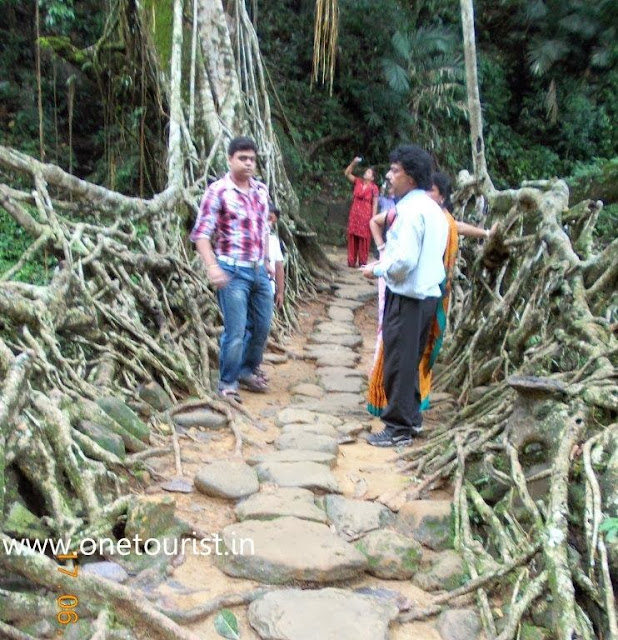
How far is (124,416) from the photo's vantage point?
321 centimetres

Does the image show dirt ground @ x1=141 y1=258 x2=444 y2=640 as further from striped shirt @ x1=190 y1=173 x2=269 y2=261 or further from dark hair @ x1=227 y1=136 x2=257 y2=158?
dark hair @ x1=227 y1=136 x2=257 y2=158

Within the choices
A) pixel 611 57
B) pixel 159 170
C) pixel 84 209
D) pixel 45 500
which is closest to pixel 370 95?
pixel 611 57

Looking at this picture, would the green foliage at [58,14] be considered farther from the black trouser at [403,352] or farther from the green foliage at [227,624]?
the green foliage at [227,624]

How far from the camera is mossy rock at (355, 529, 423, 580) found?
235 centimetres

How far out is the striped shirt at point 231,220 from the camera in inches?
158

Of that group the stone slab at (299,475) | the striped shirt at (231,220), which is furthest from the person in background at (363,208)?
the stone slab at (299,475)

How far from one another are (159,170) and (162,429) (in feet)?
15.7

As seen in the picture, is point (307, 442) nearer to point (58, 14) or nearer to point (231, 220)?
point (231, 220)

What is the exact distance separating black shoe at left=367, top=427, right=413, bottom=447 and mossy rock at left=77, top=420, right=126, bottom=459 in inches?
51.7

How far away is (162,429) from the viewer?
3475 millimetres

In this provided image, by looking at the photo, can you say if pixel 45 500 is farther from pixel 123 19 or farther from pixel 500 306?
pixel 123 19

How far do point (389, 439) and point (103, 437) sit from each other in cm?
146

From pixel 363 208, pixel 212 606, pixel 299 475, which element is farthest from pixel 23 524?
pixel 363 208

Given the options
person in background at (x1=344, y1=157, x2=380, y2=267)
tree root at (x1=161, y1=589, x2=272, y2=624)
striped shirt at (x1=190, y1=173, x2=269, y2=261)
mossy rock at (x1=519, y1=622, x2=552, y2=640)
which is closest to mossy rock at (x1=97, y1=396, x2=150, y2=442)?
striped shirt at (x1=190, y1=173, x2=269, y2=261)
